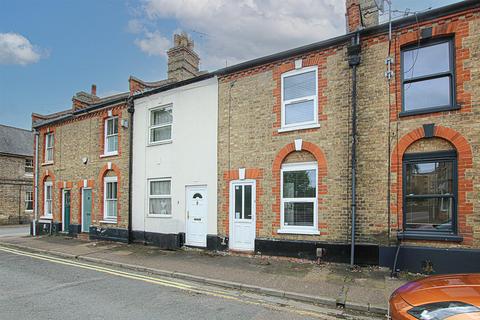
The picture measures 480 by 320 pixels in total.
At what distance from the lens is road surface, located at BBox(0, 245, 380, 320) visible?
18.2 feet

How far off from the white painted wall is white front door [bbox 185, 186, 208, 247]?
0.78 ft

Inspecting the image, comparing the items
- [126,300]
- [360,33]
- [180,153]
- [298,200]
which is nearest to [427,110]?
[360,33]

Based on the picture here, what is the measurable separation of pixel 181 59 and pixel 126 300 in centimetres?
1379

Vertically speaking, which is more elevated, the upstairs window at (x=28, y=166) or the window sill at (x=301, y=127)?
the window sill at (x=301, y=127)

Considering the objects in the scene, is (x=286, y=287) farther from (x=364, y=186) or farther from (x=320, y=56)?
(x=320, y=56)

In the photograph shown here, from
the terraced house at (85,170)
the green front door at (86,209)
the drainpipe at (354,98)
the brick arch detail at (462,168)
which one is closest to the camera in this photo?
the brick arch detail at (462,168)

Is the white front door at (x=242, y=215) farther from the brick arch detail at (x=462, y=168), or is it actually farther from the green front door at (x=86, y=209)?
the green front door at (x=86, y=209)

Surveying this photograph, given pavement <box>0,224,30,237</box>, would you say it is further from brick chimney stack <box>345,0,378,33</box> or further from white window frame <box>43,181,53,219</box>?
brick chimney stack <box>345,0,378,33</box>

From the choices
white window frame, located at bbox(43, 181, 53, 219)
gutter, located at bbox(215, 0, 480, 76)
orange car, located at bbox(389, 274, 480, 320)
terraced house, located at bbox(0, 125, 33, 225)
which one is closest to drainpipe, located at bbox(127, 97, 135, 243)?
gutter, located at bbox(215, 0, 480, 76)

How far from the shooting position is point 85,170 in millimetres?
15781

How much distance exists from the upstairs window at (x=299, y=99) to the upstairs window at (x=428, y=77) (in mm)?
2398

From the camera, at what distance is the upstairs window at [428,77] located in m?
8.04

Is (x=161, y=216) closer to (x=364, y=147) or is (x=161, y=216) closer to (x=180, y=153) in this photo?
(x=180, y=153)

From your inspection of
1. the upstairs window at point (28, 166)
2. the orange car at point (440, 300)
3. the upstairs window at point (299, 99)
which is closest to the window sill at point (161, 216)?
the upstairs window at point (299, 99)
